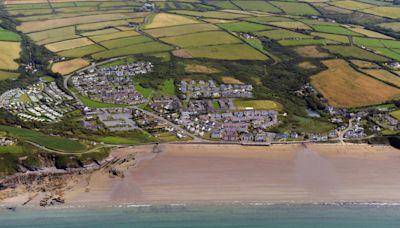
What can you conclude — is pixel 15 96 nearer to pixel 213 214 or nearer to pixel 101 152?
pixel 101 152

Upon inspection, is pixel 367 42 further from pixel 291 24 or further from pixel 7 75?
pixel 7 75

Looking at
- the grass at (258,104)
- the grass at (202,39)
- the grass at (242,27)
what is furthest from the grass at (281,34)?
the grass at (258,104)

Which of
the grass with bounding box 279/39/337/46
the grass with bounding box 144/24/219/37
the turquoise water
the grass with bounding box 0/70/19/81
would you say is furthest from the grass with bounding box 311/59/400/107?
the grass with bounding box 0/70/19/81

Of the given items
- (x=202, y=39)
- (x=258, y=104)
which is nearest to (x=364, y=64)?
(x=258, y=104)

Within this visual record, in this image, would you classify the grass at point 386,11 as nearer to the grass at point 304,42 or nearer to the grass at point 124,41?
the grass at point 304,42

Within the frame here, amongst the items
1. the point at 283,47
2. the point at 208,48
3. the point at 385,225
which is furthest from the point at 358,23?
the point at 385,225

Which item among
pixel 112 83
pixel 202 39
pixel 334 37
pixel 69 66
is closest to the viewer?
pixel 112 83
